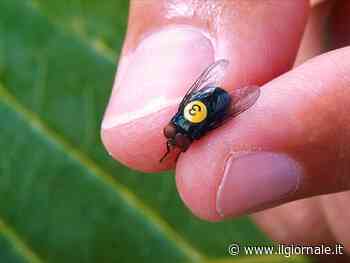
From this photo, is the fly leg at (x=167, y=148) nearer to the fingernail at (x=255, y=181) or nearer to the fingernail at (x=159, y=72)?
the fingernail at (x=159, y=72)

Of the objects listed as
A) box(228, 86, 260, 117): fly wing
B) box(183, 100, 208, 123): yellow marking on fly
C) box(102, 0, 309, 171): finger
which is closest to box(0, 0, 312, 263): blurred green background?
box(102, 0, 309, 171): finger

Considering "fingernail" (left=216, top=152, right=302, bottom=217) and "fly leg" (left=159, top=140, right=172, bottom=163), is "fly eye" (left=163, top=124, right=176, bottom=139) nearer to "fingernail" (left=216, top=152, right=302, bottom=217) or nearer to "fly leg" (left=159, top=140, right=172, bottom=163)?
"fly leg" (left=159, top=140, right=172, bottom=163)

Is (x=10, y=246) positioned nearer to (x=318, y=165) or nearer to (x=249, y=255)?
(x=249, y=255)

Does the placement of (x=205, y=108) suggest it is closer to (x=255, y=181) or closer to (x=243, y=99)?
(x=243, y=99)

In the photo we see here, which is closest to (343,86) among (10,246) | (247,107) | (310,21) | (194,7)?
(247,107)

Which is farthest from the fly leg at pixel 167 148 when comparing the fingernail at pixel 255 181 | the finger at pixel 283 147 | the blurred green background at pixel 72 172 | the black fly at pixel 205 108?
the blurred green background at pixel 72 172

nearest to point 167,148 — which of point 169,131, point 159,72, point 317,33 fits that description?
point 169,131
